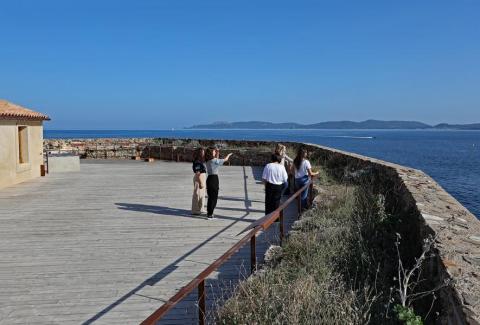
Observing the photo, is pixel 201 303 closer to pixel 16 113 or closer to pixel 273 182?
pixel 273 182

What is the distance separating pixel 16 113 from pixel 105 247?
9881 mm

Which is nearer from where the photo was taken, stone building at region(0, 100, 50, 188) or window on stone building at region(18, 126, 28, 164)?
stone building at region(0, 100, 50, 188)

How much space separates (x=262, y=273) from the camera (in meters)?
4.93

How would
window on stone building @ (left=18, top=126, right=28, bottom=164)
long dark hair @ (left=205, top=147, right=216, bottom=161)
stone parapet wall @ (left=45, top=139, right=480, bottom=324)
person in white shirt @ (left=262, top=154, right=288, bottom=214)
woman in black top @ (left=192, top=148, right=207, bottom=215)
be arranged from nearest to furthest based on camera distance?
stone parapet wall @ (left=45, top=139, right=480, bottom=324)
person in white shirt @ (left=262, top=154, right=288, bottom=214)
long dark hair @ (left=205, top=147, right=216, bottom=161)
woman in black top @ (left=192, top=148, right=207, bottom=215)
window on stone building @ (left=18, top=126, right=28, bottom=164)

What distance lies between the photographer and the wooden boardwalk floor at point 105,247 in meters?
5.17

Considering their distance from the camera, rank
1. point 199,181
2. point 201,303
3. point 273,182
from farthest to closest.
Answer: point 199,181 → point 273,182 → point 201,303

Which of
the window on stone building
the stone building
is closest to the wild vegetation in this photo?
the stone building

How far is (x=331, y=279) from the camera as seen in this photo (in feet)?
14.6

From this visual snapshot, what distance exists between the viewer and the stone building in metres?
14.6

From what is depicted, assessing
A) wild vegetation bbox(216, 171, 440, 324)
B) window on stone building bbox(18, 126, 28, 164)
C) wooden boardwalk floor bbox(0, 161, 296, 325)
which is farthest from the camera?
window on stone building bbox(18, 126, 28, 164)

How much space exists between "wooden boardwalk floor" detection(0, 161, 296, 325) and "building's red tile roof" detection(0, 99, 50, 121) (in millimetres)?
2410

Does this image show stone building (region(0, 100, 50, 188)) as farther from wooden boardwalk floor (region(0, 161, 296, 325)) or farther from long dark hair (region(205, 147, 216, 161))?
long dark hair (region(205, 147, 216, 161))

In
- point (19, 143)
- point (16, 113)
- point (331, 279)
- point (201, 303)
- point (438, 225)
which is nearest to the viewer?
point (201, 303)

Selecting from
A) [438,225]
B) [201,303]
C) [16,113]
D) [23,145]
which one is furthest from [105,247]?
[23,145]
